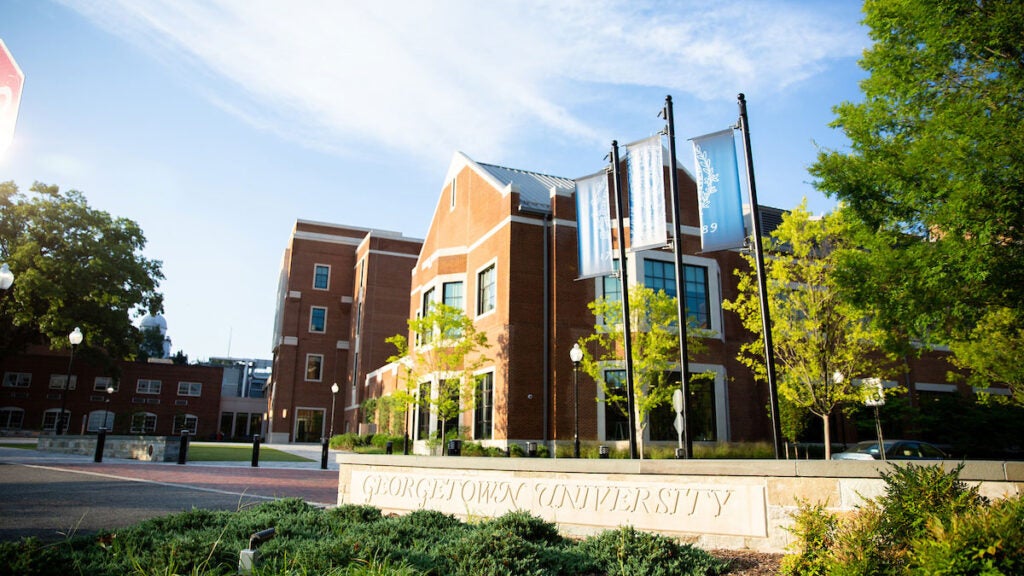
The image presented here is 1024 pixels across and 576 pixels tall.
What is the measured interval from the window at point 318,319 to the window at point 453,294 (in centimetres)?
2660

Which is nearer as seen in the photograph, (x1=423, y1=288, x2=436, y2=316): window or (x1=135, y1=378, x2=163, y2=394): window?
(x1=423, y1=288, x2=436, y2=316): window

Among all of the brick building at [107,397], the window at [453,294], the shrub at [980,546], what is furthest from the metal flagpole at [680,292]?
the brick building at [107,397]

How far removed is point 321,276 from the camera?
55.1 m

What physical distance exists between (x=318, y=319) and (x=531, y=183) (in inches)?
1179

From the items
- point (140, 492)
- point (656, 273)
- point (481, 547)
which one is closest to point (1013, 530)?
point (481, 547)

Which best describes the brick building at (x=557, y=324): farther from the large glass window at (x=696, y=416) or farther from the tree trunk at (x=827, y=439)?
the tree trunk at (x=827, y=439)

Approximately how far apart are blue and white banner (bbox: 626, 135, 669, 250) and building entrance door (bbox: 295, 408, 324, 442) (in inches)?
1762

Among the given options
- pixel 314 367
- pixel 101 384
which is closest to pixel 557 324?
pixel 314 367

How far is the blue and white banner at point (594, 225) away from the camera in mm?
15773

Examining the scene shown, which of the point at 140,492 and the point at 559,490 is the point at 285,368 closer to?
the point at 140,492

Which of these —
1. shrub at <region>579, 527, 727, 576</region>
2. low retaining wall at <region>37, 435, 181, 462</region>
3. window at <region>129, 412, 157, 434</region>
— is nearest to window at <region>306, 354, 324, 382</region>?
window at <region>129, 412, 157, 434</region>

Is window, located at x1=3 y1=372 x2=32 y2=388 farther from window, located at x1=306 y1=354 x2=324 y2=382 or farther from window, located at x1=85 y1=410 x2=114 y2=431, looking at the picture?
window, located at x1=306 y1=354 x2=324 y2=382

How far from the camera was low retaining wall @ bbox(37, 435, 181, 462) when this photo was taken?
939 inches

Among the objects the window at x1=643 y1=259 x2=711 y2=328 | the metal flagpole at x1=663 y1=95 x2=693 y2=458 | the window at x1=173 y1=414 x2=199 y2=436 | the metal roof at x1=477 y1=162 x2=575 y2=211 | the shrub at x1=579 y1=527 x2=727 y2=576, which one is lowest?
the shrub at x1=579 y1=527 x2=727 y2=576
